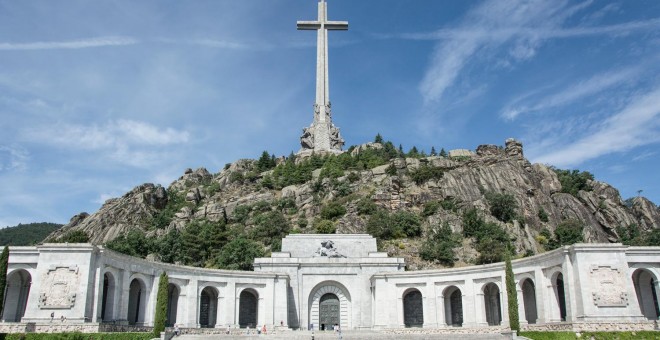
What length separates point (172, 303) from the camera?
45344 millimetres

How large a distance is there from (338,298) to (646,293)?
24.0 meters

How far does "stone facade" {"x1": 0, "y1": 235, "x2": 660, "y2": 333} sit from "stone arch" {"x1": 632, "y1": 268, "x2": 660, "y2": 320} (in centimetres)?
7

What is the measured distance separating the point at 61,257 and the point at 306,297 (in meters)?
20.9

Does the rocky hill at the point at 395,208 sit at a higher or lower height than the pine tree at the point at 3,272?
higher

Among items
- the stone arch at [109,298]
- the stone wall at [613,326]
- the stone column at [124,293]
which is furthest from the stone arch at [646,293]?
the stone arch at [109,298]

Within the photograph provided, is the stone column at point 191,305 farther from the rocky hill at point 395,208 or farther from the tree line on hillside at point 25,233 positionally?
the tree line on hillside at point 25,233

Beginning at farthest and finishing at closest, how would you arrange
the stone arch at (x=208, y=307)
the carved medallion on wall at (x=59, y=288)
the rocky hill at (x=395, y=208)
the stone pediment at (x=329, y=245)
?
the rocky hill at (x=395, y=208) → the stone pediment at (x=329, y=245) → the stone arch at (x=208, y=307) → the carved medallion on wall at (x=59, y=288)

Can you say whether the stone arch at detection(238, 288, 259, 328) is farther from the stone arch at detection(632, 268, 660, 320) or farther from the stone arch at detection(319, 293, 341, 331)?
the stone arch at detection(632, 268, 660, 320)

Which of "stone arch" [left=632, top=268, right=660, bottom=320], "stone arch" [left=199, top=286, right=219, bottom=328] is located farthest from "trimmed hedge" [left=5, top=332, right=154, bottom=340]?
"stone arch" [left=632, top=268, right=660, bottom=320]

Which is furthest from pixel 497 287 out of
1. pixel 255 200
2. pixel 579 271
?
pixel 255 200

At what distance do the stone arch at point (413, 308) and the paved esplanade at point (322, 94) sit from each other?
5816 centimetres

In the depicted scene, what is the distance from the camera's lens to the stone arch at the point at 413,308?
1906 inches

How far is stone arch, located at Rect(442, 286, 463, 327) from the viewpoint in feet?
157

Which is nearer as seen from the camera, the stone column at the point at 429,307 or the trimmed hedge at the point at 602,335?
the trimmed hedge at the point at 602,335
